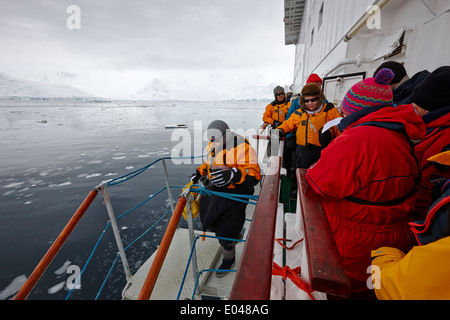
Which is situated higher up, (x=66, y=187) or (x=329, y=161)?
(x=329, y=161)

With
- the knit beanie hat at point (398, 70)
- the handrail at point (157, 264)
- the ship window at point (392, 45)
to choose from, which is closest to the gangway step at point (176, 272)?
the handrail at point (157, 264)

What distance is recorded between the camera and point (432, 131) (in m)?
1.37

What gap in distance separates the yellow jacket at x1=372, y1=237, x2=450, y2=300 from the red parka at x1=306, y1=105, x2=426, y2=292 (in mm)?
366

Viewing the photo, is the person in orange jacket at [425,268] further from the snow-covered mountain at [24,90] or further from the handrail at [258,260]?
the snow-covered mountain at [24,90]

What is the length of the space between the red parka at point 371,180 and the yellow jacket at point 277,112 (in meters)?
4.40

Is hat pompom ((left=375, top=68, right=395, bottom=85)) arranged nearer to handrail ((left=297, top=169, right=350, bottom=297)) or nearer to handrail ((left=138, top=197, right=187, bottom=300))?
handrail ((left=297, top=169, right=350, bottom=297))

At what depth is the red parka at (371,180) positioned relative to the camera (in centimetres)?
100

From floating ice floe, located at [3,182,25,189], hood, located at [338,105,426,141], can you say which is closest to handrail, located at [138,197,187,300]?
hood, located at [338,105,426,141]

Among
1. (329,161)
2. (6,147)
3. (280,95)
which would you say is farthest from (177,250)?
(6,147)

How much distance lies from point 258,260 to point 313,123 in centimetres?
252

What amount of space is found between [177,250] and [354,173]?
9.04ft

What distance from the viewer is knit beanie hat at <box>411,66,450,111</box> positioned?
1123 mm
